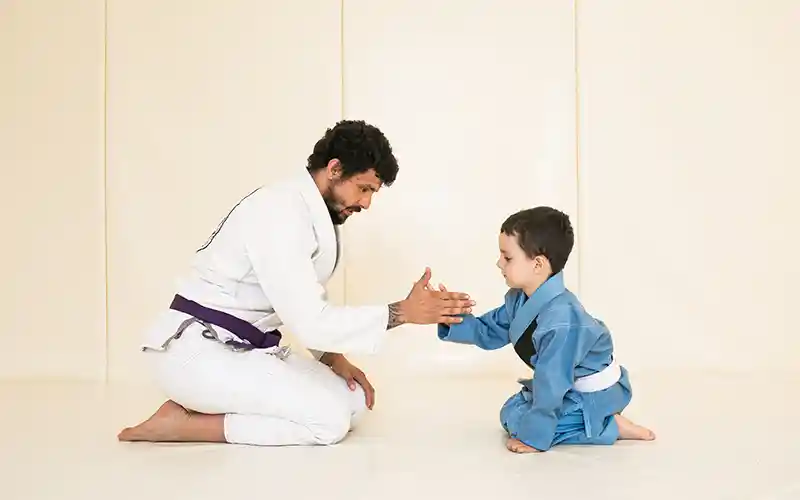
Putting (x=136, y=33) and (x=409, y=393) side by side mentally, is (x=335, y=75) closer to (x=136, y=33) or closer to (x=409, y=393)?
(x=136, y=33)

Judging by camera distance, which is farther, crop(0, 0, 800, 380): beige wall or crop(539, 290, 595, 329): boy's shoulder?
crop(0, 0, 800, 380): beige wall

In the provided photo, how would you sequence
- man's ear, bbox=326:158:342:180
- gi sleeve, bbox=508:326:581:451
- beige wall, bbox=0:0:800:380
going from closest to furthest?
gi sleeve, bbox=508:326:581:451, man's ear, bbox=326:158:342:180, beige wall, bbox=0:0:800:380

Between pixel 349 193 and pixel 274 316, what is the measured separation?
0.38 metres

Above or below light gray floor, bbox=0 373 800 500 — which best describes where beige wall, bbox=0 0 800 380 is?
above

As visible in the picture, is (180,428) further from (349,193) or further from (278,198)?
(349,193)

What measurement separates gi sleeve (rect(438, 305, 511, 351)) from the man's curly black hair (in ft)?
1.37

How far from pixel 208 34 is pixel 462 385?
1.63 m

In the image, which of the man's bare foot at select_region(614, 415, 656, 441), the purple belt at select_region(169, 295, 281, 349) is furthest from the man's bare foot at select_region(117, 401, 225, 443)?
the man's bare foot at select_region(614, 415, 656, 441)

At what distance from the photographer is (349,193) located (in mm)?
2316

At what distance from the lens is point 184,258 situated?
3.46 metres

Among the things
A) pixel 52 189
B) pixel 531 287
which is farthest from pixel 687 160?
pixel 52 189

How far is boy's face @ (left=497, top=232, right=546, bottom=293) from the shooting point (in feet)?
7.10

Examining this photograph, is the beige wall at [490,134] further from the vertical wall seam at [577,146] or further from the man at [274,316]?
the man at [274,316]

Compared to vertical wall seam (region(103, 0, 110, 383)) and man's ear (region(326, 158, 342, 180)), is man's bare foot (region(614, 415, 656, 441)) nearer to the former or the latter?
man's ear (region(326, 158, 342, 180))
